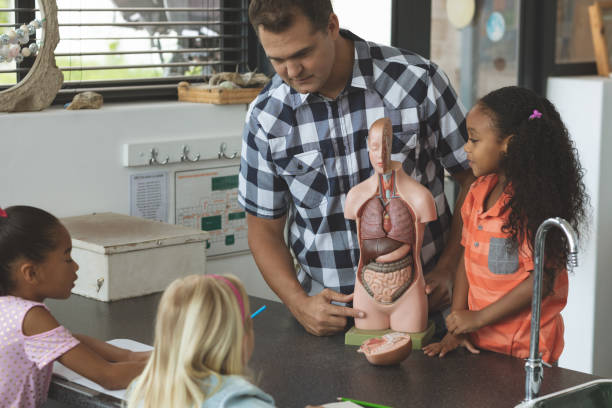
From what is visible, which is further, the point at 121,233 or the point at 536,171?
the point at 121,233

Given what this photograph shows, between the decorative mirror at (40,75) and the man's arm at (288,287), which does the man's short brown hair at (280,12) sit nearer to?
the man's arm at (288,287)

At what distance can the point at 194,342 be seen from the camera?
1.21m

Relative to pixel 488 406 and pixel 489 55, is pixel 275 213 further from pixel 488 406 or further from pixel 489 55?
pixel 489 55

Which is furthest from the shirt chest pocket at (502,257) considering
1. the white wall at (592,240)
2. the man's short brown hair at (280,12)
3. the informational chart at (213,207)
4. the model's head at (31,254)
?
the white wall at (592,240)

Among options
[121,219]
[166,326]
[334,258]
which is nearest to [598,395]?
[334,258]

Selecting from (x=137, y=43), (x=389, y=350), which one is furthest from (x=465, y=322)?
(x=137, y=43)

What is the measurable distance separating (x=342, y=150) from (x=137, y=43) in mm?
1072

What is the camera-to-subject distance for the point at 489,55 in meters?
3.54

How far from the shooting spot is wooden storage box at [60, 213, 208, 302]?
2.19 meters

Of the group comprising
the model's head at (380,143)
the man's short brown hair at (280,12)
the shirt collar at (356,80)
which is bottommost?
the model's head at (380,143)

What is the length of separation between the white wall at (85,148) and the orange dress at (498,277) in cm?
109

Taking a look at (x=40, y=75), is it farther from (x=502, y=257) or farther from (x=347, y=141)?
(x=502, y=257)

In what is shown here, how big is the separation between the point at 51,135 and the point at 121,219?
0.95 feet

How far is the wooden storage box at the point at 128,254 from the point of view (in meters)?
2.19
